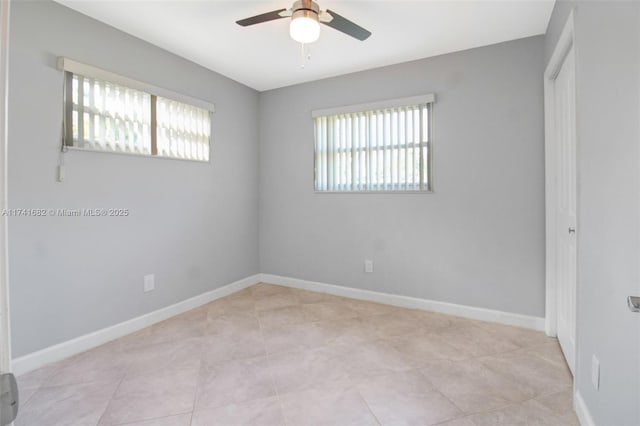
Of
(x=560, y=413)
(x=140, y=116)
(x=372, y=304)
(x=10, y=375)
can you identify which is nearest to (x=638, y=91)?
(x=560, y=413)

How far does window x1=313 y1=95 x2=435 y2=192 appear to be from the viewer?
324cm

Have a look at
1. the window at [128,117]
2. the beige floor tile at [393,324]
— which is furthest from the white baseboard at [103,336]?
the beige floor tile at [393,324]

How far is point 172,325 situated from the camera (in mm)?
2906

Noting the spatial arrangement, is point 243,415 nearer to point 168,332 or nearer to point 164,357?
point 164,357

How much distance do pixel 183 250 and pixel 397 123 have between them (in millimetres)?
2533

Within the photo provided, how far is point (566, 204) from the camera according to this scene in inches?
90.7

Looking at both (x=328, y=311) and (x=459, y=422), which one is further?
(x=328, y=311)

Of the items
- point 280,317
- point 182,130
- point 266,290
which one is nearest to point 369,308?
point 280,317

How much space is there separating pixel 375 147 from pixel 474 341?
6.71 feet

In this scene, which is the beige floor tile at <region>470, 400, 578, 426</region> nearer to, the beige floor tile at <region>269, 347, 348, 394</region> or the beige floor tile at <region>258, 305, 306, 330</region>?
the beige floor tile at <region>269, 347, 348, 394</region>

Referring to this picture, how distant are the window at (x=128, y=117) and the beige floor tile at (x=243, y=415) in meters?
2.06

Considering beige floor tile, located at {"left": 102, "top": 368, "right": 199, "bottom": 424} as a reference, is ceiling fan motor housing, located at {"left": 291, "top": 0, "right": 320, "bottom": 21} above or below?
above

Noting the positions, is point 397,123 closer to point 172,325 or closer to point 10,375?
point 172,325

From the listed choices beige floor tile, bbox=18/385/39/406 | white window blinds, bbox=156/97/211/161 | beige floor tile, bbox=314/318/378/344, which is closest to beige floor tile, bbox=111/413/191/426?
beige floor tile, bbox=18/385/39/406
